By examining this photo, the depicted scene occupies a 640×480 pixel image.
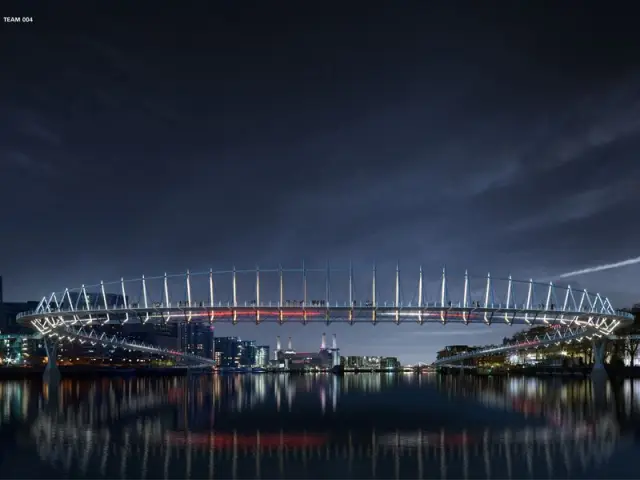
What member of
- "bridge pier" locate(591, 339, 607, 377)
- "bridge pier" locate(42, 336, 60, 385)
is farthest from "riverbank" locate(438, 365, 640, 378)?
"bridge pier" locate(42, 336, 60, 385)

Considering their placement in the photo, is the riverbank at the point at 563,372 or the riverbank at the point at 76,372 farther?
the riverbank at the point at 76,372

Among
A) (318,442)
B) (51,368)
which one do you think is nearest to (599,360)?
(51,368)

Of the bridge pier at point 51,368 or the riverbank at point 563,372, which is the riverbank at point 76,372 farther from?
the riverbank at point 563,372

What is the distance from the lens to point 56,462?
27234 millimetres

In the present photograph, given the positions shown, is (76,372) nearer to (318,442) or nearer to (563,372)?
(563,372)

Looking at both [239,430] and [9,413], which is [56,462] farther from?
[9,413]

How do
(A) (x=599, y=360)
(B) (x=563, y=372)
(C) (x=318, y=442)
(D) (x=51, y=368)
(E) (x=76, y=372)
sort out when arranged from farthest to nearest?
(E) (x=76, y=372) → (B) (x=563, y=372) → (A) (x=599, y=360) → (D) (x=51, y=368) → (C) (x=318, y=442)

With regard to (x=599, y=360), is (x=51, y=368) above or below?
above

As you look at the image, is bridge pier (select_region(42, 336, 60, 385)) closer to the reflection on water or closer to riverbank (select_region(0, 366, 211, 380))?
riverbank (select_region(0, 366, 211, 380))

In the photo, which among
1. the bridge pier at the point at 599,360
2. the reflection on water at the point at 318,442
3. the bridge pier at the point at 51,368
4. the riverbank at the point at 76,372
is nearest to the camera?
the reflection on water at the point at 318,442

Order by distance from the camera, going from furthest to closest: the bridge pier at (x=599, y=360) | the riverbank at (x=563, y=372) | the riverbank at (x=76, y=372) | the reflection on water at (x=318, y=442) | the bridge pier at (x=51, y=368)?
1. the riverbank at (x=76, y=372)
2. the riverbank at (x=563, y=372)
3. the bridge pier at (x=599, y=360)
4. the bridge pier at (x=51, y=368)
5. the reflection on water at (x=318, y=442)

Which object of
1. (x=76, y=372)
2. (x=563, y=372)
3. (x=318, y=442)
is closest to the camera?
(x=318, y=442)

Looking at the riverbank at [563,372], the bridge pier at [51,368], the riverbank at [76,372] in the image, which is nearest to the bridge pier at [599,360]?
the riverbank at [563,372]

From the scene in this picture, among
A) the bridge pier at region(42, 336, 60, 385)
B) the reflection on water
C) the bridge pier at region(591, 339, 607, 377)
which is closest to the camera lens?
the reflection on water
